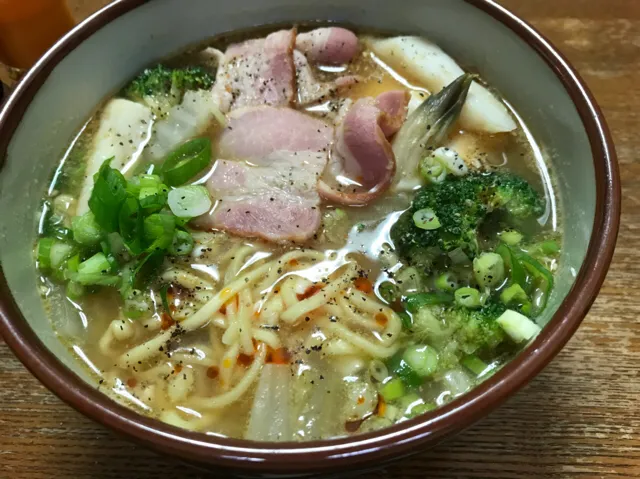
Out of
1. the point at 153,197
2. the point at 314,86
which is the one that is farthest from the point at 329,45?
the point at 153,197

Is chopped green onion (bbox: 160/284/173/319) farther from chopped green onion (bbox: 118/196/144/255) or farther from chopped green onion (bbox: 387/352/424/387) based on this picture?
chopped green onion (bbox: 387/352/424/387)

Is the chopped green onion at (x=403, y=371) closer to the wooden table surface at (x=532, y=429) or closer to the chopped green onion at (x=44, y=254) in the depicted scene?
the wooden table surface at (x=532, y=429)

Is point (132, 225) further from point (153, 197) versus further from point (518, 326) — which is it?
point (518, 326)

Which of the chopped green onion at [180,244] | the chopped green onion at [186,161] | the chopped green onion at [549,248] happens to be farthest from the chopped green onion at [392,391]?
the chopped green onion at [186,161]

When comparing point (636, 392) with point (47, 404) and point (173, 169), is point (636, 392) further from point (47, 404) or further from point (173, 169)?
point (47, 404)

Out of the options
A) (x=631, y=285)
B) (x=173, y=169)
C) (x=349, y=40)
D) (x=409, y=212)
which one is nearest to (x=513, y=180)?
(x=409, y=212)

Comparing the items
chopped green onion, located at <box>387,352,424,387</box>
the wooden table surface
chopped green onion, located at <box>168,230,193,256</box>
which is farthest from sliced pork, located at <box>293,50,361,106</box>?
the wooden table surface
